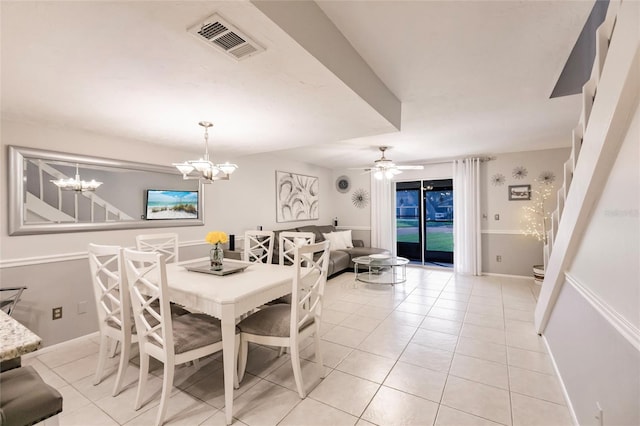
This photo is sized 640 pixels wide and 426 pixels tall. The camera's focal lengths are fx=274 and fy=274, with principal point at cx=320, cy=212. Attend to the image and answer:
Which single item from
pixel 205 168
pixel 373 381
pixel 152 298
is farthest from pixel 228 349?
pixel 205 168

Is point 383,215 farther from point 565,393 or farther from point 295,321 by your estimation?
point 295,321

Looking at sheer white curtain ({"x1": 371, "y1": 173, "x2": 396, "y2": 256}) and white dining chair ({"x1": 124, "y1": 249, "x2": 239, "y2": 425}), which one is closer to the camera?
white dining chair ({"x1": 124, "y1": 249, "x2": 239, "y2": 425})

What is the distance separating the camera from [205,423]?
1719 millimetres

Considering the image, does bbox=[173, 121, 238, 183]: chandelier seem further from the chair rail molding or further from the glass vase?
the chair rail molding

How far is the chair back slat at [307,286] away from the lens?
190cm

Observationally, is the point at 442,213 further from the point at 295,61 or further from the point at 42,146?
the point at 42,146

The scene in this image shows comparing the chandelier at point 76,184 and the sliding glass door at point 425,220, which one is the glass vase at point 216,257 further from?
the sliding glass door at point 425,220

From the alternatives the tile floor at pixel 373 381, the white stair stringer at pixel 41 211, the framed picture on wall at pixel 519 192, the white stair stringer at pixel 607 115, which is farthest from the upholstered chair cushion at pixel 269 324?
the framed picture on wall at pixel 519 192

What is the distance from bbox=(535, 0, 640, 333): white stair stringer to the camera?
1187 millimetres

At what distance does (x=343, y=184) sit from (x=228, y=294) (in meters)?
5.45

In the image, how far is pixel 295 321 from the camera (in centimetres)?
192

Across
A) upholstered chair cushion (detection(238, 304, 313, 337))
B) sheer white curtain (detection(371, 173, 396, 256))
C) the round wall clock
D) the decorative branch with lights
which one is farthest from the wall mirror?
the decorative branch with lights

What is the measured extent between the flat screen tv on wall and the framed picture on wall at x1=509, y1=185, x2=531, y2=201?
5.58 meters

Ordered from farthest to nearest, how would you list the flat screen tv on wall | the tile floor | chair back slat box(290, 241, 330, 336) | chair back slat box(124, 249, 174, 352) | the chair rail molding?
the flat screen tv on wall → chair back slat box(290, 241, 330, 336) → the tile floor → chair back slat box(124, 249, 174, 352) → the chair rail molding
